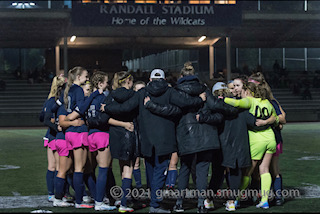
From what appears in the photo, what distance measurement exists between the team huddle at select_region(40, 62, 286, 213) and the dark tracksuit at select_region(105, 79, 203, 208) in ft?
0.04

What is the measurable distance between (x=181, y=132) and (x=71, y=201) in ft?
6.62

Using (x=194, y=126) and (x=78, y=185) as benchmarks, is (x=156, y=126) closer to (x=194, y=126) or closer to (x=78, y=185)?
(x=194, y=126)

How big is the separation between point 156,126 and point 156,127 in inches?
0.5

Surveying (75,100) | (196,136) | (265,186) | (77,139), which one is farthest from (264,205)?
(75,100)

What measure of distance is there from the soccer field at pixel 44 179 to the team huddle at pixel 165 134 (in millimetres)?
351

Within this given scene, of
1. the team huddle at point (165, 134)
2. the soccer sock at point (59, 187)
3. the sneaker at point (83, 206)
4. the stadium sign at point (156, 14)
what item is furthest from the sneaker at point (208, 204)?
the stadium sign at point (156, 14)

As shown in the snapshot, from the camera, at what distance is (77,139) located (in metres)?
8.14

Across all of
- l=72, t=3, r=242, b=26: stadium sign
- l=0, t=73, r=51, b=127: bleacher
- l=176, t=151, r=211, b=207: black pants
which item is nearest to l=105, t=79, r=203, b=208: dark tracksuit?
l=176, t=151, r=211, b=207: black pants

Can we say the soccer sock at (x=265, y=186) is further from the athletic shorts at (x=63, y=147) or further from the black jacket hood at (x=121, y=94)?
the athletic shorts at (x=63, y=147)

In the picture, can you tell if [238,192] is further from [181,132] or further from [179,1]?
[179,1]

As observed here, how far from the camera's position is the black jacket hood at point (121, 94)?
786cm

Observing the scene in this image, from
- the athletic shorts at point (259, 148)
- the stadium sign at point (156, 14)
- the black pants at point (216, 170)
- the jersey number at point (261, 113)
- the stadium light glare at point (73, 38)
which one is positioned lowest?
the black pants at point (216, 170)

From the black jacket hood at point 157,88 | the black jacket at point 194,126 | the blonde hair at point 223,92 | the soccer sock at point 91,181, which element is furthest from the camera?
the soccer sock at point 91,181

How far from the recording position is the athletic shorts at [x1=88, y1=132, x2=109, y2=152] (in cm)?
802
